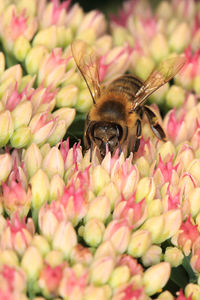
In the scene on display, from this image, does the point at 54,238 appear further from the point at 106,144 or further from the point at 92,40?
the point at 92,40

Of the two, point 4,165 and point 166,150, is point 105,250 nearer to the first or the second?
point 4,165

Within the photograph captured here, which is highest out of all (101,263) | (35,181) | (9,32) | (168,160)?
(9,32)

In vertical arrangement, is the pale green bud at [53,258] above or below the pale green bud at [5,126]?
below

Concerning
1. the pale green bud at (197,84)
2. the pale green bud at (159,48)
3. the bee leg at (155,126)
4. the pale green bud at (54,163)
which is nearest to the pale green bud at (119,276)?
the pale green bud at (54,163)

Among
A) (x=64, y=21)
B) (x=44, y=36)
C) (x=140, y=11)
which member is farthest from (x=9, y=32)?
(x=140, y=11)

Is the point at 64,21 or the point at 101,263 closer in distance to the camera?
the point at 101,263

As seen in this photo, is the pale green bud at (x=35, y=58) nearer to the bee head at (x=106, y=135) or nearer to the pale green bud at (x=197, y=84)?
the bee head at (x=106, y=135)

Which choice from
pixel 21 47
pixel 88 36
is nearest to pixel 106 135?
pixel 21 47
